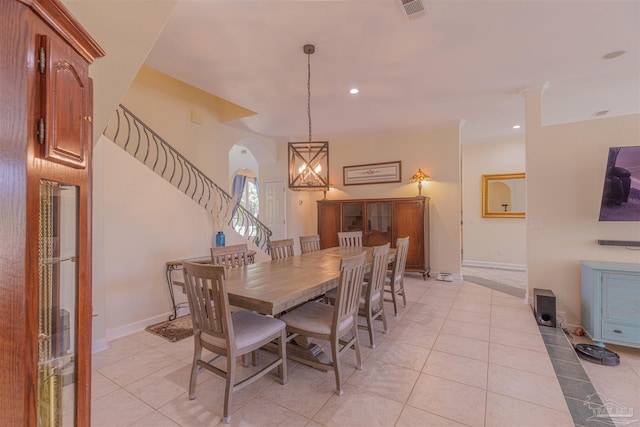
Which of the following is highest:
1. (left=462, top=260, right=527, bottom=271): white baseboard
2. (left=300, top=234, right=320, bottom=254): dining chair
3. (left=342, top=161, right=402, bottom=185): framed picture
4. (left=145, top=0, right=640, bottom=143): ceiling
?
(left=145, top=0, right=640, bottom=143): ceiling

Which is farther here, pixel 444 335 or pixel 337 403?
pixel 444 335

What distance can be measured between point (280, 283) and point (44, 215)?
1.46 meters

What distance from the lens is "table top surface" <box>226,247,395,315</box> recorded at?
178 centimetres

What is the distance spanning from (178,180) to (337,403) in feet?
13.3

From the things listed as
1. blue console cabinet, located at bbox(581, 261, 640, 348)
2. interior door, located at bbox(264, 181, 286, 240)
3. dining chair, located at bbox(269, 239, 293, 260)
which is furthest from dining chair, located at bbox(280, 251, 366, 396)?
interior door, located at bbox(264, 181, 286, 240)

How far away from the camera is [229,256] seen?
2.93 m

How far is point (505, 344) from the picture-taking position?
271 centimetres

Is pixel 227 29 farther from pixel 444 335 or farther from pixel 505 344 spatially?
pixel 505 344

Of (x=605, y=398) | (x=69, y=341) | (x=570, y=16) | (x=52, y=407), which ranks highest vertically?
(x=570, y=16)

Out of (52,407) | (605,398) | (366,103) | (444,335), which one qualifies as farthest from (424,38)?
(52,407)

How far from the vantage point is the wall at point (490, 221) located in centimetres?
592

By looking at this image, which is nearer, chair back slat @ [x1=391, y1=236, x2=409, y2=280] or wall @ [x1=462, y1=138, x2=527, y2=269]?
chair back slat @ [x1=391, y1=236, x2=409, y2=280]

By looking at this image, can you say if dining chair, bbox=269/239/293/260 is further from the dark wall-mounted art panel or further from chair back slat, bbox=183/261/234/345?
the dark wall-mounted art panel

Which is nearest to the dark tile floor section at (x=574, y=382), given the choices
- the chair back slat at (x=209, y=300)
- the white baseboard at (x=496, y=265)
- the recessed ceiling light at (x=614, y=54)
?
the chair back slat at (x=209, y=300)
